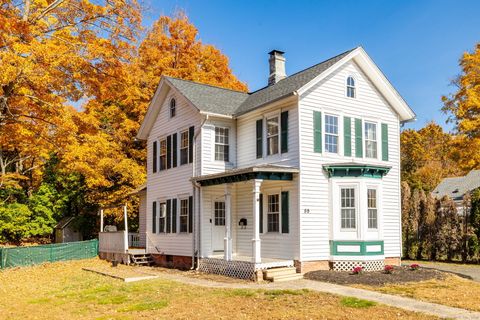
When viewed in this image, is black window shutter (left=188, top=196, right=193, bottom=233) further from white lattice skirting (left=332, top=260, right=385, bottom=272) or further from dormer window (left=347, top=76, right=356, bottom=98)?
dormer window (left=347, top=76, right=356, bottom=98)

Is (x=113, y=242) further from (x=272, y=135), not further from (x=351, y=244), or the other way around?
(x=351, y=244)

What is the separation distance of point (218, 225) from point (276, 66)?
8581mm

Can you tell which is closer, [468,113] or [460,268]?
[460,268]

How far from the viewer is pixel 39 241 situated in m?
37.8

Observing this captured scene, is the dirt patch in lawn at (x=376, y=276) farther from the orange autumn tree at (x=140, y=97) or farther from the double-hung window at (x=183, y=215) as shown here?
the orange autumn tree at (x=140, y=97)

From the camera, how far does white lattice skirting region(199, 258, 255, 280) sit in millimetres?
16516

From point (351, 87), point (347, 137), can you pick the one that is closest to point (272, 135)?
point (347, 137)

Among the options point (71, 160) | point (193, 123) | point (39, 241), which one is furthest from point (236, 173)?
point (39, 241)

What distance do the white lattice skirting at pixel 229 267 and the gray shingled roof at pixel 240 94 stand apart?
609cm

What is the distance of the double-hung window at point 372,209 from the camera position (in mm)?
17969

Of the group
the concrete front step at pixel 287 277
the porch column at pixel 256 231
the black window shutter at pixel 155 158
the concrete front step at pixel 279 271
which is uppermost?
the black window shutter at pixel 155 158

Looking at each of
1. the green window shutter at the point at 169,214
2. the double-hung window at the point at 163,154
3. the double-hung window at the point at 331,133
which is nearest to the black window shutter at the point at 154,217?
the green window shutter at the point at 169,214

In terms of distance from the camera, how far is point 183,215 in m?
21.1

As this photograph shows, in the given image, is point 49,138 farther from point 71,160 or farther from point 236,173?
point 236,173
